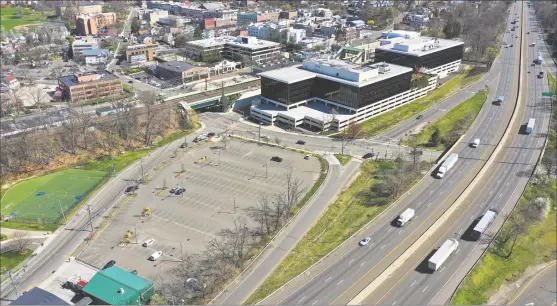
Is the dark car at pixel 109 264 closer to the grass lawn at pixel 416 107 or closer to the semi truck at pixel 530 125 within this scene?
the grass lawn at pixel 416 107

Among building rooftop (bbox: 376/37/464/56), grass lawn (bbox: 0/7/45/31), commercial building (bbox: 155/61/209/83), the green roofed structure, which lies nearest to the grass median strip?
the green roofed structure

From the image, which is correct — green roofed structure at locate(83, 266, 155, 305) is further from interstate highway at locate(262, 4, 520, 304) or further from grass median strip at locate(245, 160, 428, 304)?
interstate highway at locate(262, 4, 520, 304)

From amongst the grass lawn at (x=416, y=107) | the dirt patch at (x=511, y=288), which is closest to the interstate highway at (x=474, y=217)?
the dirt patch at (x=511, y=288)

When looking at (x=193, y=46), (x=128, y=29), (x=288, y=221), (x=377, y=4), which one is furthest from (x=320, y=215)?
(x=377, y=4)

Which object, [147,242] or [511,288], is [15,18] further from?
[511,288]

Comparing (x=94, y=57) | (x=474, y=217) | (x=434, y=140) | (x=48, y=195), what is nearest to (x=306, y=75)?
(x=434, y=140)

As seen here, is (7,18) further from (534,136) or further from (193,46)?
(534,136)
